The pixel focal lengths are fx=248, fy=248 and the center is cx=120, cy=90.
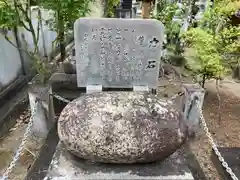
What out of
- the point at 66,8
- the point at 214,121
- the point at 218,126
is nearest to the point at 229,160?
the point at 218,126

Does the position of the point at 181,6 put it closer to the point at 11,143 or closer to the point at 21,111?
the point at 21,111

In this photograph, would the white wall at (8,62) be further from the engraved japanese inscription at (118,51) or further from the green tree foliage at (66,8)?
the engraved japanese inscription at (118,51)

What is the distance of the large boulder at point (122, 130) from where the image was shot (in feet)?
7.37

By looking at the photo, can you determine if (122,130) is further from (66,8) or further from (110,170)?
(66,8)

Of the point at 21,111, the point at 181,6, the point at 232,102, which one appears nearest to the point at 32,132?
the point at 21,111

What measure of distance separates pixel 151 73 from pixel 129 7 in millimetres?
7798

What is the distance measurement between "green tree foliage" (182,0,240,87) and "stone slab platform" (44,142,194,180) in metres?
2.33

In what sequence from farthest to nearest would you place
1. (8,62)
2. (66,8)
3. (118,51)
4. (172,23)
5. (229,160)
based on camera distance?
(172,23), (8,62), (66,8), (118,51), (229,160)

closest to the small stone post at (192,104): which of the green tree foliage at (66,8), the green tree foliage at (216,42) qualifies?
the green tree foliage at (216,42)

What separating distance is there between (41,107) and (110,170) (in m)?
2.03

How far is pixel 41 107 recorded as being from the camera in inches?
157

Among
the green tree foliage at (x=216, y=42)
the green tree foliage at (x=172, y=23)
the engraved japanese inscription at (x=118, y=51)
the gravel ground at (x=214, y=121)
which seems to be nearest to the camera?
the gravel ground at (x=214, y=121)

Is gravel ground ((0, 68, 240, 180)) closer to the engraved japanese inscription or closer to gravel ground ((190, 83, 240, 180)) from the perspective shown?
gravel ground ((190, 83, 240, 180))

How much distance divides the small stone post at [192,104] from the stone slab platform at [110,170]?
1613mm
